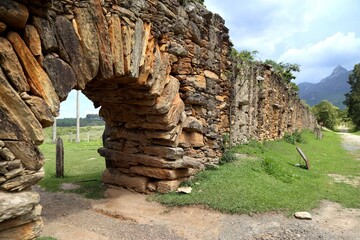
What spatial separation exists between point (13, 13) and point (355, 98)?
161ft

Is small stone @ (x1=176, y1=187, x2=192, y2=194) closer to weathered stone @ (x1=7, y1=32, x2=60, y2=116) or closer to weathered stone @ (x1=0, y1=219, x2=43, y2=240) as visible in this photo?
weathered stone @ (x1=0, y1=219, x2=43, y2=240)

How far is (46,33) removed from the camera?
404 cm

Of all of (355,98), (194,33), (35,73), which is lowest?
(35,73)

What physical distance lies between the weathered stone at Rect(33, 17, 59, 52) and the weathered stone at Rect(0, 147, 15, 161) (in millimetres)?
1474

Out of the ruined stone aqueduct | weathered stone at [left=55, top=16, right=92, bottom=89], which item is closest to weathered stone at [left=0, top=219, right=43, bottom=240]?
the ruined stone aqueduct

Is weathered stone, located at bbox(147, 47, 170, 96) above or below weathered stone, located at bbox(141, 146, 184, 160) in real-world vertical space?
above

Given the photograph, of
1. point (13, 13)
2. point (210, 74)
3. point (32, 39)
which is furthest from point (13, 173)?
point (210, 74)

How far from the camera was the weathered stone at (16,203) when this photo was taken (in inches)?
131

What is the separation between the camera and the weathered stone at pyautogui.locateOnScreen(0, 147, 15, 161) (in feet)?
11.4

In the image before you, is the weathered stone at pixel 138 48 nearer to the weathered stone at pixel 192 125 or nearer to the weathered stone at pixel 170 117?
the weathered stone at pixel 170 117

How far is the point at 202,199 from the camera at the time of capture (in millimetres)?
6883

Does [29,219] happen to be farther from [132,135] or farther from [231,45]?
[231,45]

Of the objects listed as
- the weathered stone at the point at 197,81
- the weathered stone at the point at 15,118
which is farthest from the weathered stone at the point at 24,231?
the weathered stone at the point at 197,81

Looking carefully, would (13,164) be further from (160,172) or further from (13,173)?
(160,172)
